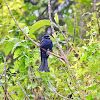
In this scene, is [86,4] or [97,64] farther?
[86,4]

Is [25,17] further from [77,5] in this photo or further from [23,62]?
[23,62]

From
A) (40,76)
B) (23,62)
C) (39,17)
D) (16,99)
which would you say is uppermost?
(39,17)

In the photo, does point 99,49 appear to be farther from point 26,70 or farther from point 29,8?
point 29,8

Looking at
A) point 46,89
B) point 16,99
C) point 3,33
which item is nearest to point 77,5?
point 3,33

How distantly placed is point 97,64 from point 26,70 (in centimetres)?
90

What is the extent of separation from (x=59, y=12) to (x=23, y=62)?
3245mm

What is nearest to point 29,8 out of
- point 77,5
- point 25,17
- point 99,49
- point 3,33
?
point 25,17

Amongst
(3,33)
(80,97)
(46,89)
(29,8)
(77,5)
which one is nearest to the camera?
(80,97)

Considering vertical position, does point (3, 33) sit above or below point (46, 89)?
above

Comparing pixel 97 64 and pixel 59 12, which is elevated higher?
pixel 59 12

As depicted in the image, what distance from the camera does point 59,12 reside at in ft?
18.9

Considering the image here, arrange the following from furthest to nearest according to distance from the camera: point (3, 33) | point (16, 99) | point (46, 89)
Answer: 1. point (3, 33)
2. point (46, 89)
3. point (16, 99)

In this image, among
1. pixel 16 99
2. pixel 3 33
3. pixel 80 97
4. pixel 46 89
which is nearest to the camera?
pixel 80 97

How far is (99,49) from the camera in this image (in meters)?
2.61
